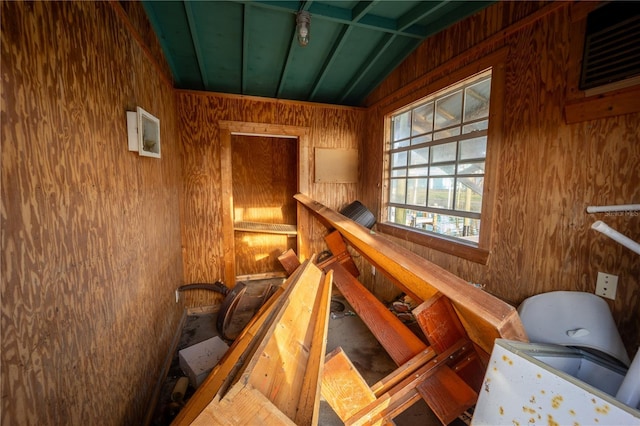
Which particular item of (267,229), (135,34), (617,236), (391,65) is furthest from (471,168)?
(267,229)

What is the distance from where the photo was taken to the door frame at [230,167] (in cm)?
305

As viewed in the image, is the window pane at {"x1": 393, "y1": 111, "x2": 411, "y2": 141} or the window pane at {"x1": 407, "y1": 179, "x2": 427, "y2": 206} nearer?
the window pane at {"x1": 407, "y1": 179, "x2": 427, "y2": 206}

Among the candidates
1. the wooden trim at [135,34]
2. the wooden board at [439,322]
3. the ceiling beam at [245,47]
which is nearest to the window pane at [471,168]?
the wooden board at [439,322]

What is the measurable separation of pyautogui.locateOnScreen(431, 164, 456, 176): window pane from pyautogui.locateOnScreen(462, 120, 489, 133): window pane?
0.33m

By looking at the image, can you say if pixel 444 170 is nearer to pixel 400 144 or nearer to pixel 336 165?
pixel 400 144

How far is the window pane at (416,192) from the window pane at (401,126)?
0.62m

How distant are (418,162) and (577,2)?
1.53 metres

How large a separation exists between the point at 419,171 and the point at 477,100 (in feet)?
2.79

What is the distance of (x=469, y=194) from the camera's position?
207 centimetres

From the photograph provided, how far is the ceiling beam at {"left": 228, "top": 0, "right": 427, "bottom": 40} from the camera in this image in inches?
73.0

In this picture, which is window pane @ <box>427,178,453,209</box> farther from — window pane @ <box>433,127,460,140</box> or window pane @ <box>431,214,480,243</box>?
window pane @ <box>433,127,460,140</box>

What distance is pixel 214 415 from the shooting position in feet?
1.93

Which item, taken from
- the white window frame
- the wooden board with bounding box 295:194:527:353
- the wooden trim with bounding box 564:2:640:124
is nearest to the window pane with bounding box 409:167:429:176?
the white window frame

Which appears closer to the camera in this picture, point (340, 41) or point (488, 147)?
point (488, 147)
